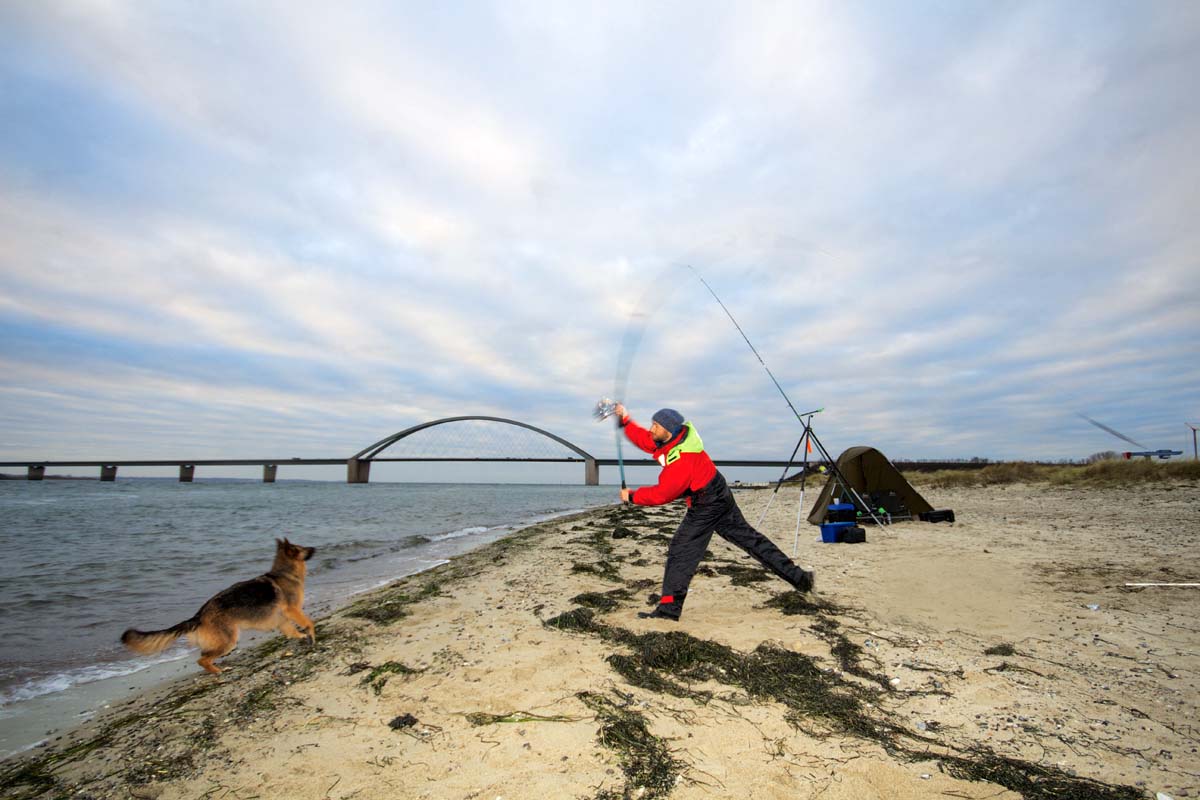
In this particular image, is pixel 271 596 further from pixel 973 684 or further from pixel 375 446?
pixel 375 446

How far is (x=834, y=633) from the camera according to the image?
4969 millimetres

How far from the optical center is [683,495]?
18.3ft

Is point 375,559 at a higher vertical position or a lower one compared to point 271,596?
lower

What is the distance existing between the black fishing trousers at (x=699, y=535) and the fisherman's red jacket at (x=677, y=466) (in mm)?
156

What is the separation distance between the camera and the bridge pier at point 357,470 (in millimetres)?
103188

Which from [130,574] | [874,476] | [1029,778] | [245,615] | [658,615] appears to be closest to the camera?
[1029,778]

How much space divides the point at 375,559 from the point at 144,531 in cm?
1145

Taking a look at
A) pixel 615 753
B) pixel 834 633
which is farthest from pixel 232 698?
pixel 834 633

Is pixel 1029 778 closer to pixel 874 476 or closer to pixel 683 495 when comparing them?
pixel 683 495

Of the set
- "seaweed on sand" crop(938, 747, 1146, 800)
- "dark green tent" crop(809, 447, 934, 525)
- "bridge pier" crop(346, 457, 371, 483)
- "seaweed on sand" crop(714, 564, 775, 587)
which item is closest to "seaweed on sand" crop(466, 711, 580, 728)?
"seaweed on sand" crop(938, 747, 1146, 800)

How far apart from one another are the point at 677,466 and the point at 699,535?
2.63 feet

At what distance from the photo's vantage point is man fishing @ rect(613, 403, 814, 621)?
5441mm

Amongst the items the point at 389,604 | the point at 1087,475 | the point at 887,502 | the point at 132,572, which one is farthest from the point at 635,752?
the point at 1087,475

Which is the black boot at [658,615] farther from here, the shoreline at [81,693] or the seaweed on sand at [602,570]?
the shoreline at [81,693]
